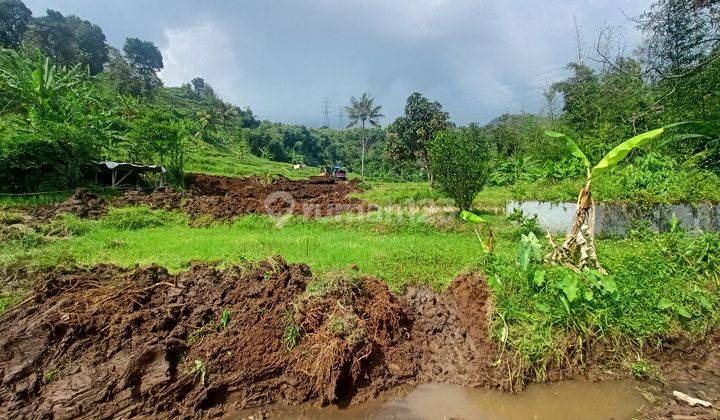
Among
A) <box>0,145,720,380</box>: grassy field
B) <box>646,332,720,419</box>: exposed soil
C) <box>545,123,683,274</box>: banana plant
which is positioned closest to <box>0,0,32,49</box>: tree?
<box>0,145,720,380</box>: grassy field

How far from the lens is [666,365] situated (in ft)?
15.4

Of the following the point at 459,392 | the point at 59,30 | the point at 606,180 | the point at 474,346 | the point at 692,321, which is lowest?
the point at 459,392

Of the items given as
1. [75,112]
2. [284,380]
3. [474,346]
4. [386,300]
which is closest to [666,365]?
[474,346]

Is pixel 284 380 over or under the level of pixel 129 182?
under

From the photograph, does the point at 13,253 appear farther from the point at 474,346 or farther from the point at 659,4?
the point at 659,4

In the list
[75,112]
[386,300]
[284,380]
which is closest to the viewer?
[284,380]

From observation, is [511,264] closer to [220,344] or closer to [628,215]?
[220,344]

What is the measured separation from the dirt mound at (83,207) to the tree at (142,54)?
7722 cm

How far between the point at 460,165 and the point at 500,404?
8.45m

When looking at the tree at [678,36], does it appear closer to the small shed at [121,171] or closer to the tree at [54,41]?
the small shed at [121,171]

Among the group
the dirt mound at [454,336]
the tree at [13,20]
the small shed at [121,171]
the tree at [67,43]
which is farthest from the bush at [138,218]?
the tree at [13,20]

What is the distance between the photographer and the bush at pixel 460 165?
1170 centimetres

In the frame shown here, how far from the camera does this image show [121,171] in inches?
→ 688

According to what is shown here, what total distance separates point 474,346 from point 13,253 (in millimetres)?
8092
